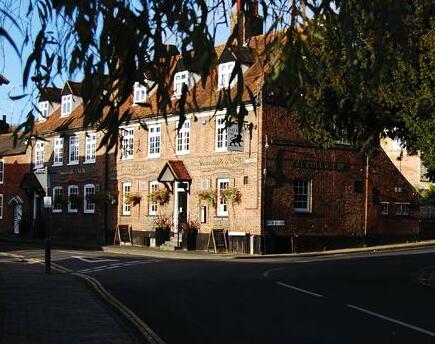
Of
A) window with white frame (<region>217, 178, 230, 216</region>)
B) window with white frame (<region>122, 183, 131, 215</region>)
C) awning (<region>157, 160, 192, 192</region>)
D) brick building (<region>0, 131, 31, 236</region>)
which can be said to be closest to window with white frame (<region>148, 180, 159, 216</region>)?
awning (<region>157, 160, 192, 192</region>)

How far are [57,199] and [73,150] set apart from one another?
127 inches

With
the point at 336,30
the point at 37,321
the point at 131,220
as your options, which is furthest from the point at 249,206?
the point at 336,30

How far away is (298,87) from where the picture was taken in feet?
15.3

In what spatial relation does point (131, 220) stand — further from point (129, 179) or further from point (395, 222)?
point (395, 222)

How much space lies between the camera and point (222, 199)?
32375mm

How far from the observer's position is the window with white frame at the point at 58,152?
44.0 meters

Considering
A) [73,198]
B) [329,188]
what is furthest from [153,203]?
[329,188]

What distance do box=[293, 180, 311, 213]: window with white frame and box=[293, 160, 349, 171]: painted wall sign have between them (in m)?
0.76

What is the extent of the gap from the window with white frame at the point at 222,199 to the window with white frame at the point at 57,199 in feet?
46.8

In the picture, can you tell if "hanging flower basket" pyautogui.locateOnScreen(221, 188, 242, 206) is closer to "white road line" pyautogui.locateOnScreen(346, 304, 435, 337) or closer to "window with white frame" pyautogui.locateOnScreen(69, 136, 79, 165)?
"window with white frame" pyautogui.locateOnScreen(69, 136, 79, 165)

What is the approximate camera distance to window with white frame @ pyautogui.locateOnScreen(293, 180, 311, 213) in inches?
1282

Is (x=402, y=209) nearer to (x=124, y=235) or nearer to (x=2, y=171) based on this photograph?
(x=124, y=235)

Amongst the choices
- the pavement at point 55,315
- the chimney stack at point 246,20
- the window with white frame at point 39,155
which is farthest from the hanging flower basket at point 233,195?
the chimney stack at point 246,20

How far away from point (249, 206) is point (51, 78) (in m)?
26.4
